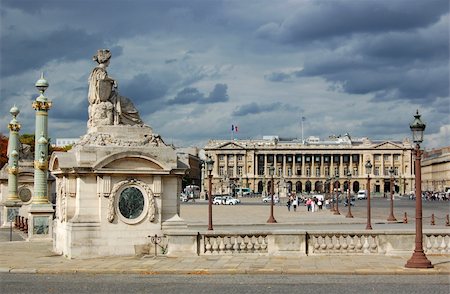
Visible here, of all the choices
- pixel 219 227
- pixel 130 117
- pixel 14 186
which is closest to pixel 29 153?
pixel 14 186

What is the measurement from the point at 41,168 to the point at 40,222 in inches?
122

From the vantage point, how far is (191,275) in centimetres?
1980

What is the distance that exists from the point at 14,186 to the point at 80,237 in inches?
1049

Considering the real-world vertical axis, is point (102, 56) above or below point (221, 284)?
above

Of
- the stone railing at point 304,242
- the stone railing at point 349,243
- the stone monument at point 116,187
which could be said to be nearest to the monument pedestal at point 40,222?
the stone monument at point 116,187

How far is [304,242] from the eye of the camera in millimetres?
23109

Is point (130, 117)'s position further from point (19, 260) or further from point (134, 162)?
point (19, 260)

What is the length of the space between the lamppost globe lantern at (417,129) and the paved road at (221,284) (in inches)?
178

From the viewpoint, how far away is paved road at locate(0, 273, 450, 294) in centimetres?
1695

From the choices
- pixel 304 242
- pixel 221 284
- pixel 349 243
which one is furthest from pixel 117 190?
pixel 349 243

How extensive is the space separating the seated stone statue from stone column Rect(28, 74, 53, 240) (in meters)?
11.0

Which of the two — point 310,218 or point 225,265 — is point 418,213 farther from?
point 310,218

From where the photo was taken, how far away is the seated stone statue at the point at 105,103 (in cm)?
2453

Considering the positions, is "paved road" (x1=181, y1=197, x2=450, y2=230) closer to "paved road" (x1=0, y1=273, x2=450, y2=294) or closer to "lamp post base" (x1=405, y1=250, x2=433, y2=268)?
"lamp post base" (x1=405, y1=250, x2=433, y2=268)
